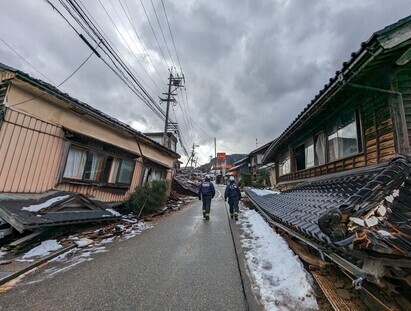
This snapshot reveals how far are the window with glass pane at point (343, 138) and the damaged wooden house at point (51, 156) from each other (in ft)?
24.9

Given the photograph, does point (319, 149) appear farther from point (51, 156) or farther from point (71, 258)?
point (51, 156)

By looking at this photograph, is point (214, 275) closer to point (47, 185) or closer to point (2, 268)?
point (2, 268)

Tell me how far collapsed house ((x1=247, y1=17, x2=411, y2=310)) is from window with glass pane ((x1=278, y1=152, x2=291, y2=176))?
2902mm

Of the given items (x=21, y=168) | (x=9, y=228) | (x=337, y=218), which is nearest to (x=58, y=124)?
(x=21, y=168)

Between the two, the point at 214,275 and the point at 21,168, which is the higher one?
the point at 21,168

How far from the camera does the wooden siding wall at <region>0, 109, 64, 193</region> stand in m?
5.21

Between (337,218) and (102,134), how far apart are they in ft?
27.4

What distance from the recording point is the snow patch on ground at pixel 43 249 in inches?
176

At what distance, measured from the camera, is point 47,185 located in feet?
20.4

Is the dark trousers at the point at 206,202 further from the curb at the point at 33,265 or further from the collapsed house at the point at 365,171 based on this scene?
the curb at the point at 33,265

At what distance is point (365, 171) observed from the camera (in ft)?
15.8

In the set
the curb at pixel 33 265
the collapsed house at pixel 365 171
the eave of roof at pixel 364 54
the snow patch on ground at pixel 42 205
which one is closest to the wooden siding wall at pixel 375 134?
the collapsed house at pixel 365 171

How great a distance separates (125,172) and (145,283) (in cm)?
725

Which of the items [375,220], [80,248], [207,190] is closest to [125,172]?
[207,190]
